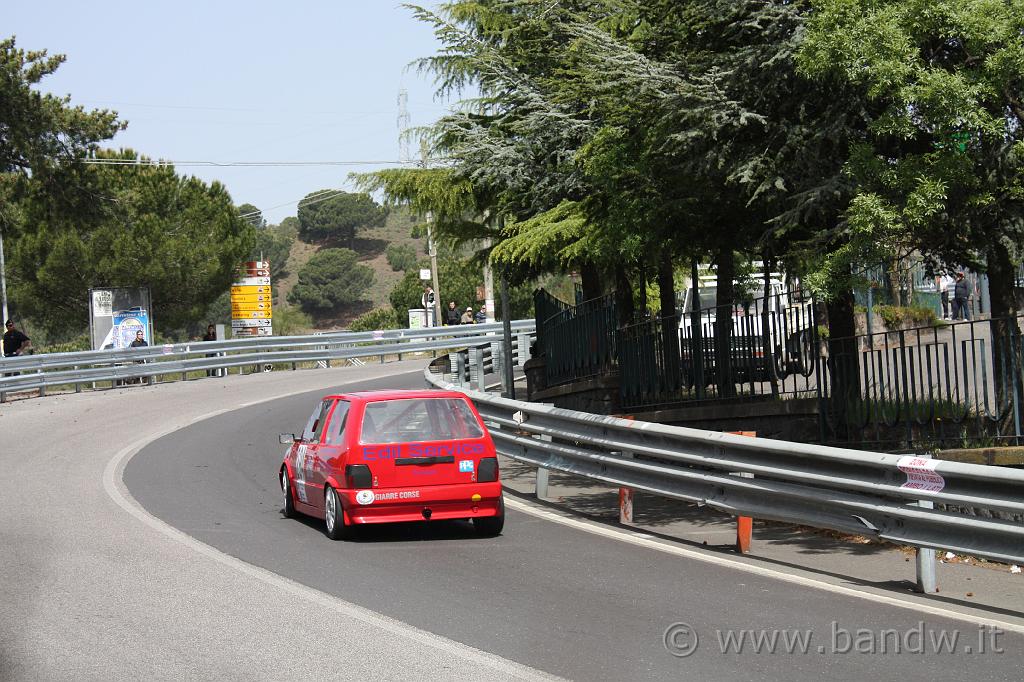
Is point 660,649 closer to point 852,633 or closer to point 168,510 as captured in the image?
point 852,633

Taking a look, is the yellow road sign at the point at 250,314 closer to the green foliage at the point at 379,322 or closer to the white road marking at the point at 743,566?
the green foliage at the point at 379,322

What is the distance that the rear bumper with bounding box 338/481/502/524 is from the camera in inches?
408

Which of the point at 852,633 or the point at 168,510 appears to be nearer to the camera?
the point at 852,633

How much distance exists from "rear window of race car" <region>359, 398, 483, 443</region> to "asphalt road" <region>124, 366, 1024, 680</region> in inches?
35.5

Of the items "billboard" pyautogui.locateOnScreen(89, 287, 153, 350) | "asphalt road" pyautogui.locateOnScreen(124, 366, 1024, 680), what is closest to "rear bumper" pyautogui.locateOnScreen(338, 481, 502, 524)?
"asphalt road" pyautogui.locateOnScreen(124, 366, 1024, 680)

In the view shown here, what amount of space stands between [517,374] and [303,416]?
430 inches

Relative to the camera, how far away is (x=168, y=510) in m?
12.3

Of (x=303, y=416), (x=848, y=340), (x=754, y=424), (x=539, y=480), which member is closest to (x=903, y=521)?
(x=848, y=340)

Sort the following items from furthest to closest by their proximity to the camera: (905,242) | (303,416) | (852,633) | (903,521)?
1. (303,416)
2. (905,242)
3. (903,521)
4. (852,633)

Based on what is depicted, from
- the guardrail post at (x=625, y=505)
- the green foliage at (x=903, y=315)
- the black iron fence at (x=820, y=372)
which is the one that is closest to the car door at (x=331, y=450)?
the guardrail post at (x=625, y=505)

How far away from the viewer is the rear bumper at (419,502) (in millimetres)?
10375

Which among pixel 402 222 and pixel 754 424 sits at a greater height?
pixel 402 222

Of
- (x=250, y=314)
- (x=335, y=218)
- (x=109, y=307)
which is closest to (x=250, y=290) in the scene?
(x=250, y=314)

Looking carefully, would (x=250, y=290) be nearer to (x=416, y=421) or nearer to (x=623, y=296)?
(x=623, y=296)
